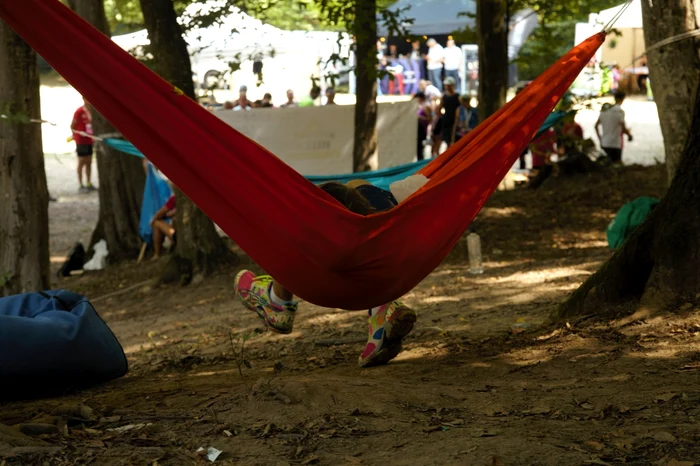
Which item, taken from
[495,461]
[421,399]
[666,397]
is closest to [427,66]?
[421,399]

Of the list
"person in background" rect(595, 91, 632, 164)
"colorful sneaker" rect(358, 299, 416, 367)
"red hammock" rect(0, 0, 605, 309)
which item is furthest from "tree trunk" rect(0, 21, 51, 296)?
"person in background" rect(595, 91, 632, 164)

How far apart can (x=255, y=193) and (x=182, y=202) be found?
5.52m

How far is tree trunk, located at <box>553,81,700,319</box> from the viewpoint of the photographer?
4.03 m

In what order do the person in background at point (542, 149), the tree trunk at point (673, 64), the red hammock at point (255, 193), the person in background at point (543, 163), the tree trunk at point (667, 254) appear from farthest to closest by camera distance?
the person in background at point (543, 163) → the person in background at point (542, 149) → the tree trunk at point (673, 64) → the tree trunk at point (667, 254) → the red hammock at point (255, 193)

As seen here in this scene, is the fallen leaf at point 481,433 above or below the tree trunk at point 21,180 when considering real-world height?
Result: below

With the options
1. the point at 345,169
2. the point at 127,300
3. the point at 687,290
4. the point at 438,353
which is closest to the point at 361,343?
the point at 438,353

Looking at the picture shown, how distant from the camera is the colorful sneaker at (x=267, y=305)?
444 cm

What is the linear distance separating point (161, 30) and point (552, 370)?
5.78 m

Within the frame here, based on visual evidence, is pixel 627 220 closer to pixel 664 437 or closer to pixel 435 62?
Answer: pixel 664 437

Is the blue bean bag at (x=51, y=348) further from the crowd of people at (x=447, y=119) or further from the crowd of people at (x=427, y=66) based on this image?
the crowd of people at (x=427, y=66)

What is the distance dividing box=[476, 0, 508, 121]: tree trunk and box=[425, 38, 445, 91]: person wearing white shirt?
28.4 feet

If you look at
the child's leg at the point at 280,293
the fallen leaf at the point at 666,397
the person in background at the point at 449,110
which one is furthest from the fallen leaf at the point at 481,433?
the person in background at the point at 449,110

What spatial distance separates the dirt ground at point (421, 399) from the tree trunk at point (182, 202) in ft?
8.67

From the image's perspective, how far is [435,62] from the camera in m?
19.2
